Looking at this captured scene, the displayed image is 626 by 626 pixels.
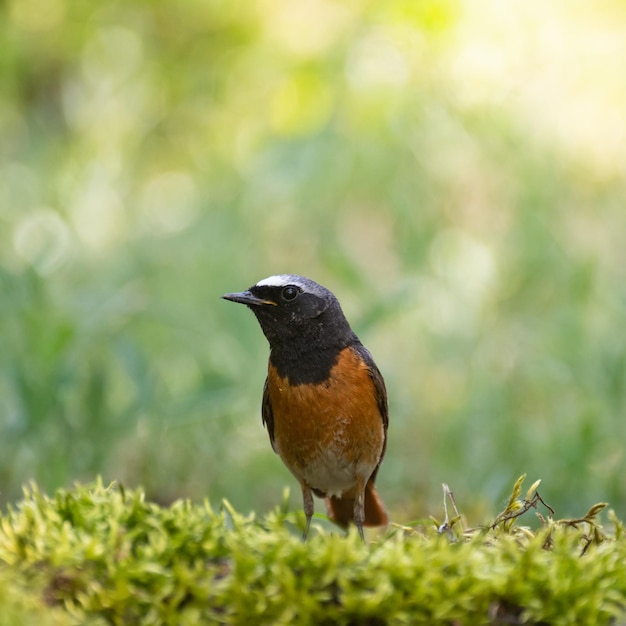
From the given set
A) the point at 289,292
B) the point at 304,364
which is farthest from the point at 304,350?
the point at 289,292

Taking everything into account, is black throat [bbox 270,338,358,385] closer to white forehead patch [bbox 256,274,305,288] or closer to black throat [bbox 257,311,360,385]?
black throat [bbox 257,311,360,385]

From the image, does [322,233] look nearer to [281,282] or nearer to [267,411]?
[267,411]

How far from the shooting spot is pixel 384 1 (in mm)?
11383

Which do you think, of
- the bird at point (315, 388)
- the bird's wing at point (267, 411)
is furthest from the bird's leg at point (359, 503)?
the bird's wing at point (267, 411)

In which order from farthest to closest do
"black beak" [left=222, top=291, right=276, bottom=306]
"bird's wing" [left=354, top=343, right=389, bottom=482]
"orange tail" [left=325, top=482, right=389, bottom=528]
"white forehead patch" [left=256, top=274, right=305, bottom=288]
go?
"orange tail" [left=325, top=482, right=389, bottom=528] → "bird's wing" [left=354, top=343, right=389, bottom=482] → "white forehead patch" [left=256, top=274, right=305, bottom=288] → "black beak" [left=222, top=291, right=276, bottom=306]

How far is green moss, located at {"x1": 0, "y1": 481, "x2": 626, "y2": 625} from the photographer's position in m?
2.61

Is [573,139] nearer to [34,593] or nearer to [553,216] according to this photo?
[553,216]

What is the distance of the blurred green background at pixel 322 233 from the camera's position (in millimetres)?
6109

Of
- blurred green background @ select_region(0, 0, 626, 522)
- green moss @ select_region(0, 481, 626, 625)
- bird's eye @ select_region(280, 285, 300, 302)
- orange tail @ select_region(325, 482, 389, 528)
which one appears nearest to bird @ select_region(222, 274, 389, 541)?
bird's eye @ select_region(280, 285, 300, 302)

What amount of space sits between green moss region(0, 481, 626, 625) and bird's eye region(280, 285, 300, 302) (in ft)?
6.44

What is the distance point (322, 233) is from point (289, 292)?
175 inches

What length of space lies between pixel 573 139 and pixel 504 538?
7.60 meters

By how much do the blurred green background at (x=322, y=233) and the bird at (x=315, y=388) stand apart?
94 centimetres

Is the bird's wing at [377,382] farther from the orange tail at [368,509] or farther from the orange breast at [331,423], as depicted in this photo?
the orange tail at [368,509]
